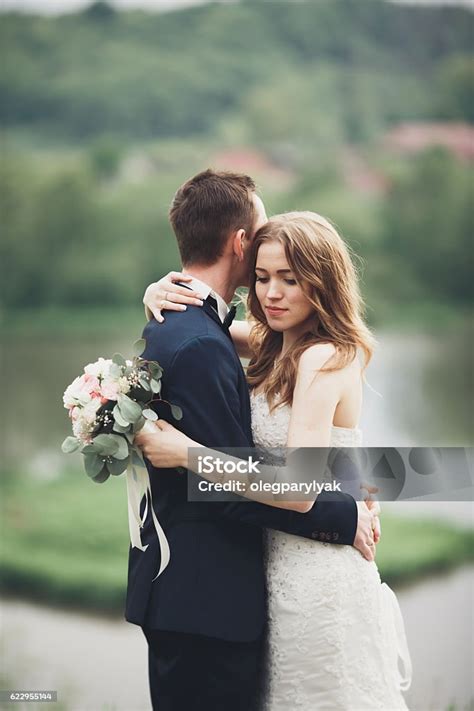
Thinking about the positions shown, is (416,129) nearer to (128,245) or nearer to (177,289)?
(128,245)

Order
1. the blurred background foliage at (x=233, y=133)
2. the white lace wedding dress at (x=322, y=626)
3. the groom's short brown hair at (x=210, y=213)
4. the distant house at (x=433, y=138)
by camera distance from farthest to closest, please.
Result: the distant house at (x=433, y=138), the blurred background foliage at (x=233, y=133), the groom's short brown hair at (x=210, y=213), the white lace wedding dress at (x=322, y=626)

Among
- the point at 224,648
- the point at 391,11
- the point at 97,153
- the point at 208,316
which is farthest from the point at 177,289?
the point at 391,11

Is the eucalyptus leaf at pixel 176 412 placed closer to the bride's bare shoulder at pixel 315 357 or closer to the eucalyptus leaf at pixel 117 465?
the eucalyptus leaf at pixel 117 465

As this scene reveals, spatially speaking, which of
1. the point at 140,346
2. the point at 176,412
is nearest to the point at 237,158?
the point at 140,346

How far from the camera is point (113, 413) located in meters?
1.83

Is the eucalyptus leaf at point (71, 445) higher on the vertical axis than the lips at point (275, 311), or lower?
lower

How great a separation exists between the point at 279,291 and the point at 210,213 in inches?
9.4

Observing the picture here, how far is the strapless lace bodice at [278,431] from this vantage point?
6.45 ft

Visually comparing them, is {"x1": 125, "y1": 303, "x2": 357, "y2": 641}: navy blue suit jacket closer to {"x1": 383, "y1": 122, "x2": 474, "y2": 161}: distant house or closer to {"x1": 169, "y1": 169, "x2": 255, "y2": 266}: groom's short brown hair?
{"x1": 169, "y1": 169, "x2": 255, "y2": 266}: groom's short brown hair

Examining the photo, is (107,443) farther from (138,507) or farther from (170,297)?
(170,297)

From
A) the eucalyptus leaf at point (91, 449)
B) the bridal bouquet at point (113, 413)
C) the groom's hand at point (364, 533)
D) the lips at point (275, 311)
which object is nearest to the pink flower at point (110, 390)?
the bridal bouquet at point (113, 413)

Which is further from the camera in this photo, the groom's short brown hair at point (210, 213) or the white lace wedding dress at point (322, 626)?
the groom's short brown hair at point (210, 213)

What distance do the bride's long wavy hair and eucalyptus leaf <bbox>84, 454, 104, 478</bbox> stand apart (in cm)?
41

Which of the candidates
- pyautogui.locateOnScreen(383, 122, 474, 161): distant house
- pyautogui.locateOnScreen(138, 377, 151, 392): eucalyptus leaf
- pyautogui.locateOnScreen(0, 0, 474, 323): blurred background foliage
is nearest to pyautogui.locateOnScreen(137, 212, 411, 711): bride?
pyautogui.locateOnScreen(138, 377, 151, 392): eucalyptus leaf
